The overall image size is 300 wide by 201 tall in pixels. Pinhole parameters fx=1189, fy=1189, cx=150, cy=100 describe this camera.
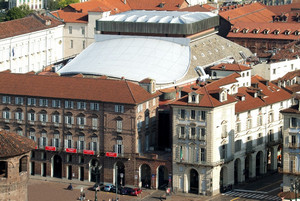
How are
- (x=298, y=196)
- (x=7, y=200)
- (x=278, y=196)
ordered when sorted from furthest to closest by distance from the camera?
(x=278, y=196)
(x=298, y=196)
(x=7, y=200)

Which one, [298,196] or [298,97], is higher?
[298,97]

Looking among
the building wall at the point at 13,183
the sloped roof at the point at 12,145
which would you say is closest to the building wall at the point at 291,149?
the sloped roof at the point at 12,145

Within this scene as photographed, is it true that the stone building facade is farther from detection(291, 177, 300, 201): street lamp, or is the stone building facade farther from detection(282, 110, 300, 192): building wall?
detection(282, 110, 300, 192): building wall

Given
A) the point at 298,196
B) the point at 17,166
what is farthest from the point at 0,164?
the point at 298,196

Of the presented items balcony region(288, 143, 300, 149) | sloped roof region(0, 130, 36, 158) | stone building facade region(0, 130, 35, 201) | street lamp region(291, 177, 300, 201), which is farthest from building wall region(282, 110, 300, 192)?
stone building facade region(0, 130, 35, 201)

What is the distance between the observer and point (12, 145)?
11512 centimetres

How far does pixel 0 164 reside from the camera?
114938 mm

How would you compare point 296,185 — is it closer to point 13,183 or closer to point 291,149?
point 291,149

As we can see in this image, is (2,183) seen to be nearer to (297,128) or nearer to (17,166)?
(17,166)

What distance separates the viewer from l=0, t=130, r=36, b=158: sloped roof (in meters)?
114

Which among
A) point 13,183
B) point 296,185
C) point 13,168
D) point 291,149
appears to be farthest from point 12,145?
point 291,149

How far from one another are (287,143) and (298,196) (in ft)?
41.2

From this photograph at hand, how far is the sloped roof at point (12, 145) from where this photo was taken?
11400cm

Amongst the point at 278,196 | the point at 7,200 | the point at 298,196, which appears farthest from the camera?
the point at 278,196
